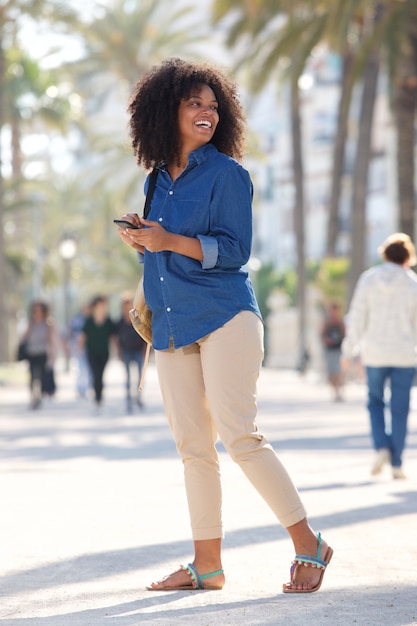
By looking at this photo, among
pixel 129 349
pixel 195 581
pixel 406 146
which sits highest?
pixel 406 146

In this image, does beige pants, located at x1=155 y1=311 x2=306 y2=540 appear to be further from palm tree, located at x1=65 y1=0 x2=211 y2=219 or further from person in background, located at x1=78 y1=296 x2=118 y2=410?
palm tree, located at x1=65 y1=0 x2=211 y2=219

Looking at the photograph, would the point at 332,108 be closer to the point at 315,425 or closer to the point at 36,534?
the point at 315,425

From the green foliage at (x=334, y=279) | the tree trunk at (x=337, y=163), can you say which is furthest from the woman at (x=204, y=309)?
the green foliage at (x=334, y=279)

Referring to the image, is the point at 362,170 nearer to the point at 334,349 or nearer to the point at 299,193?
the point at 299,193

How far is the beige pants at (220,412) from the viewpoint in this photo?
5770 mm

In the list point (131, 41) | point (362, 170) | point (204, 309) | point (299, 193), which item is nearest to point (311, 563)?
point (204, 309)

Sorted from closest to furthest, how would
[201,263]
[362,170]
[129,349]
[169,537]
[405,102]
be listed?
1. [201,263]
2. [169,537]
3. [129,349]
4. [405,102]
5. [362,170]

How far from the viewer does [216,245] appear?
223 inches

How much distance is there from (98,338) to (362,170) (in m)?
12.6

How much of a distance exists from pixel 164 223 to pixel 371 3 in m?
20.9

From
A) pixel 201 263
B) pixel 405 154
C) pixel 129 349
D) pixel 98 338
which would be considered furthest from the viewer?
pixel 405 154

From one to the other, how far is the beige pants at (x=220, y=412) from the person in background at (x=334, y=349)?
18171 mm

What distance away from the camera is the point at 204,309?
5.76 meters

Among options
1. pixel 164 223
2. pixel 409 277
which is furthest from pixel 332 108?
pixel 164 223
